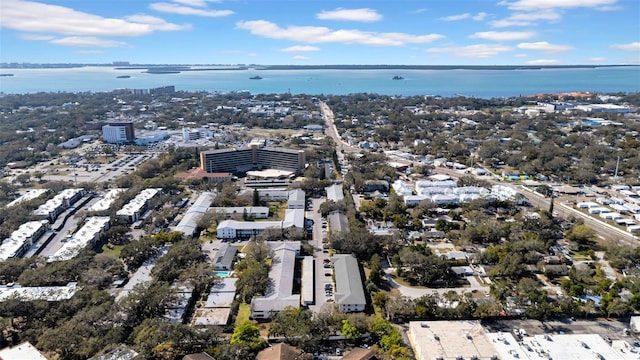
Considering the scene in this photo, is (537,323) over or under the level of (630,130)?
under

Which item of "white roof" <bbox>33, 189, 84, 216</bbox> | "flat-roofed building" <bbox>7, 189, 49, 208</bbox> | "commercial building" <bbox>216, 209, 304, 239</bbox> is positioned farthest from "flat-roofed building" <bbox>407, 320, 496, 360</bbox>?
"flat-roofed building" <bbox>7, 189, 49, 208</bbox>

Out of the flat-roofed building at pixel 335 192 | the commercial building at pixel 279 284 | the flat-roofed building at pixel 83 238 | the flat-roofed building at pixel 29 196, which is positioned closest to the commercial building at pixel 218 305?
the commercial building at pixel 279 284

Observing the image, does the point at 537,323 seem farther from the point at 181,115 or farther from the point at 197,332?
the point at 181,115

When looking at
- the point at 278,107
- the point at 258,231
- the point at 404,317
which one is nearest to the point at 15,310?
the point at 258,231

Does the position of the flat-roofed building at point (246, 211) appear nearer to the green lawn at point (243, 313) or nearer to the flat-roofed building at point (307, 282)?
the flat-roofed building at point (307, 282)

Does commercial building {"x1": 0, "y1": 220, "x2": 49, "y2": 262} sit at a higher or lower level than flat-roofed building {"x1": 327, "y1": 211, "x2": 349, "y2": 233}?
lower

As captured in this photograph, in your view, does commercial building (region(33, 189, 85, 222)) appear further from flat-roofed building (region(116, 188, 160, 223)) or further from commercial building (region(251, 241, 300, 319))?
commercial building (region(251, 241, 300, 319))

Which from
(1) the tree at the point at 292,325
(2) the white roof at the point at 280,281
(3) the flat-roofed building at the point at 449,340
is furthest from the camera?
(2) the white roof at the point at 280,281
